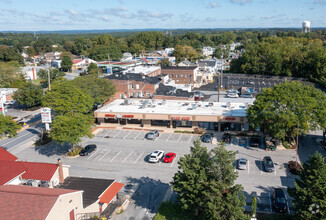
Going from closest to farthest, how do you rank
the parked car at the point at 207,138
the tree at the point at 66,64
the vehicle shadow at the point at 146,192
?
the vehicle shadow at the point at 146,192 < the parked car at the point at 207,138 < the tree at the point at 66,64

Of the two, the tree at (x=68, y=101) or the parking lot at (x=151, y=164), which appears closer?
the parking lot at (x=151, y=164)

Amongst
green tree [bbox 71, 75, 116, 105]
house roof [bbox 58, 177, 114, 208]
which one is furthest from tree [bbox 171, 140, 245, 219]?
green tree [bbox 71, 75, 116, 105]

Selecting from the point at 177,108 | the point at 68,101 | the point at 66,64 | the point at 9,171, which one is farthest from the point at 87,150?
the point at 66,64

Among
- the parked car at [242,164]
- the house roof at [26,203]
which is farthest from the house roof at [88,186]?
the parked car at [242,164]

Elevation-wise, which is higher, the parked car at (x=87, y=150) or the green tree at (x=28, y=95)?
the green tree at (x=28, y=95)

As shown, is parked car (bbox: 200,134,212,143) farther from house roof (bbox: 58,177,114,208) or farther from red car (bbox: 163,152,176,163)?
house roof (bbox: 58,177,114,208)

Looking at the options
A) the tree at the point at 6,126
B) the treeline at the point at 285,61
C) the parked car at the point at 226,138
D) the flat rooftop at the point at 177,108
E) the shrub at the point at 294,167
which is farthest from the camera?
the treeline at the point at 285,61

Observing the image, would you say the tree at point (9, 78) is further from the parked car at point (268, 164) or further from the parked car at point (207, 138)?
the parked car at point (268, 164)
